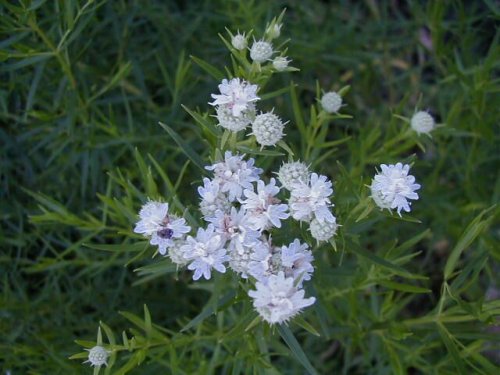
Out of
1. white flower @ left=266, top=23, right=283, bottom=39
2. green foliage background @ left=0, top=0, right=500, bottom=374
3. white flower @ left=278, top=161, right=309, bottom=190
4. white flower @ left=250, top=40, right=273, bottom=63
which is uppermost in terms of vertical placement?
white flower @ left=266, top=23, right=283, bottom=39

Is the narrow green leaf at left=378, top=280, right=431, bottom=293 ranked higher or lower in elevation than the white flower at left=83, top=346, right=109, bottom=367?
higher

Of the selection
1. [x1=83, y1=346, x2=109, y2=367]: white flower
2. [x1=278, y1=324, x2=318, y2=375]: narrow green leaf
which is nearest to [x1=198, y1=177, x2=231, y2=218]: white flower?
[x1=278, y1=324, x2=318, y2=375]: narrow green leaf

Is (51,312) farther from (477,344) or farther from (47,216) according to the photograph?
(477,344)

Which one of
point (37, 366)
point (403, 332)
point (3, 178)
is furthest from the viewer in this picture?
point (3, 178)

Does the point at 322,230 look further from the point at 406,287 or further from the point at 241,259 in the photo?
the point at 406,287

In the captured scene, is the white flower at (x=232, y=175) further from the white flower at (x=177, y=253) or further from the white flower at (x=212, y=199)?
the white flower at (x=177, y=253)

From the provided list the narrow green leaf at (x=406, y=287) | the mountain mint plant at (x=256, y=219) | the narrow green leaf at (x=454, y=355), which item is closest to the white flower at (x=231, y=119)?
the mountain mint plant at (x=256, y=219)

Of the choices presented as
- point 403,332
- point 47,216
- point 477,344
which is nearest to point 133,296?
point 47,216

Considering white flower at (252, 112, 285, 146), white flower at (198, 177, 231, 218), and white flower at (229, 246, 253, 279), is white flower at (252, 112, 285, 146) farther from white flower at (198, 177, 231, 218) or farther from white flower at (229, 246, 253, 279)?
white flower at (229, 246, 253, 279)
